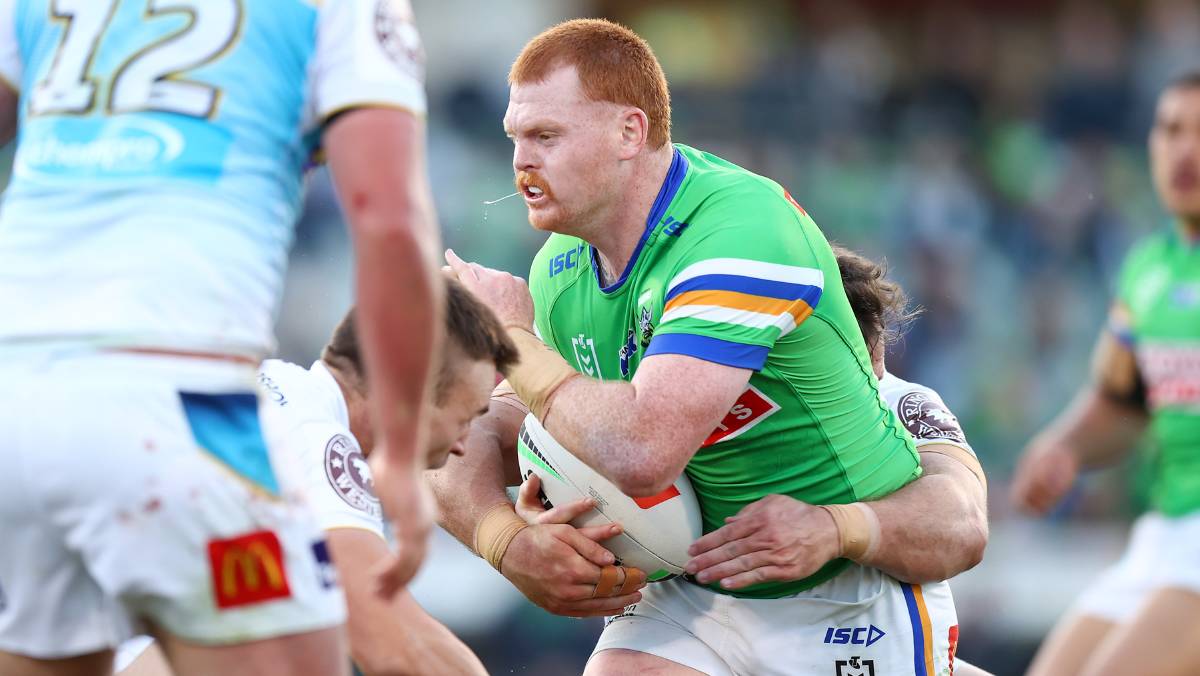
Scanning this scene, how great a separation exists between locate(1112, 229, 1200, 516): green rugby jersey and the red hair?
6.95 feet

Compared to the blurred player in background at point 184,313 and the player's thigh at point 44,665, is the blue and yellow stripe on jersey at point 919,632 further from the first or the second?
the player's thigh at point 44,665

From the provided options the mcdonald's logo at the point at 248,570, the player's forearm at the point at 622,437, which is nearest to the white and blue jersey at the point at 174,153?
the mcdonald's logo at the point at 248,570

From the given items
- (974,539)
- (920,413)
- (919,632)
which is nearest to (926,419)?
(920,413)

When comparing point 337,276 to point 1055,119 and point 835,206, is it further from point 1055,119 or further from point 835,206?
point 1055,119

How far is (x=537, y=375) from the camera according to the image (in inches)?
165

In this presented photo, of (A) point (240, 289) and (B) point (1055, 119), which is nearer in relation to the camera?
(A) point (240, 289)

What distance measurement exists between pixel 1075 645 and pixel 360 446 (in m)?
3.16

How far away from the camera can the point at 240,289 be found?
8.72 ft

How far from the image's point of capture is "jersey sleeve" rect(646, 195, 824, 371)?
13.4ft

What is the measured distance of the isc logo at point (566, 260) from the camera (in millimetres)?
4828

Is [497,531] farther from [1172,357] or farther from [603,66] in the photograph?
[1172,357]

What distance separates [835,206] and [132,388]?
1048 cm

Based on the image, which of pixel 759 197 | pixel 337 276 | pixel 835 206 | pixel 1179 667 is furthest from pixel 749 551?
pixel 835 206

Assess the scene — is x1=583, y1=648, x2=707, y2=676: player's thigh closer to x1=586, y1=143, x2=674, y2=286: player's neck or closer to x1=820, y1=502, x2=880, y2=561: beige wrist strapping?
x1=820, y1=502, x2=880, y2=561: beige wrist strapping
